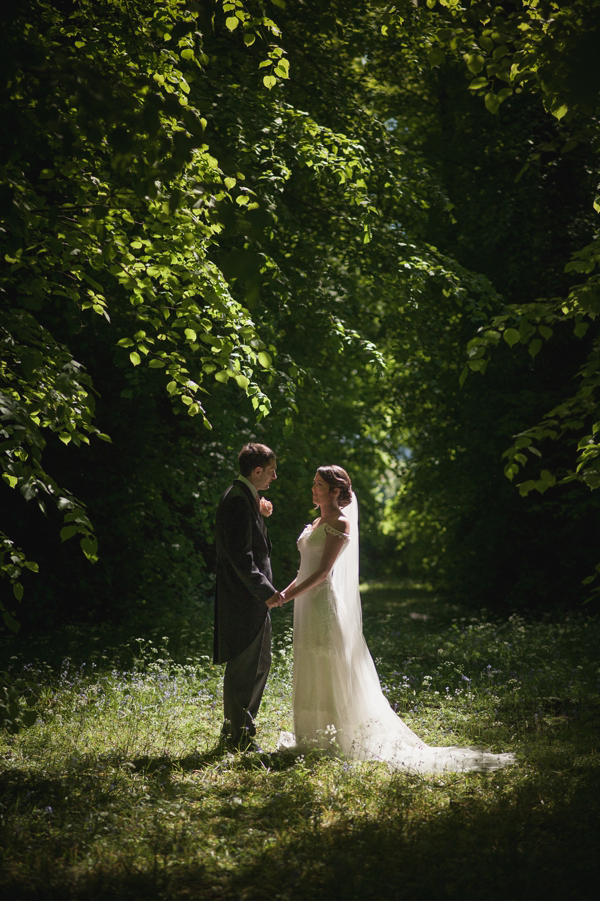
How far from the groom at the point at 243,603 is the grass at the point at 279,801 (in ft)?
1.07

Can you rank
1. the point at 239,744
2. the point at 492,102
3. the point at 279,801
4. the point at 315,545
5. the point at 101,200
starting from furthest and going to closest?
the point at 315,545
the point at 239,744
the point at 101,200
the point at 279,801
the point at 492,102

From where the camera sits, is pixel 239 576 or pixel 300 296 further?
pixel 300 296

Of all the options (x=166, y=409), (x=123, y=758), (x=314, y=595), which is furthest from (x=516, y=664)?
(x=166, y=409)

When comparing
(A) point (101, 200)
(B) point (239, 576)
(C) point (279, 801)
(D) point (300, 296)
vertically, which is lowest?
(C) point (279, 801)

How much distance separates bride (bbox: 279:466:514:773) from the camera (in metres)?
5.13

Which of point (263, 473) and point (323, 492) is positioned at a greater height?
point (263, 473)

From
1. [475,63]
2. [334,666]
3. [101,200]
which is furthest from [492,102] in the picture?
[334,666]

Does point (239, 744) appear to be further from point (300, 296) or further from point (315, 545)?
point (300, 296)

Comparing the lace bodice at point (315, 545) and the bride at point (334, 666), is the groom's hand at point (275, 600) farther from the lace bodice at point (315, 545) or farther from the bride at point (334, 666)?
the lace bodice at point (315, 545)

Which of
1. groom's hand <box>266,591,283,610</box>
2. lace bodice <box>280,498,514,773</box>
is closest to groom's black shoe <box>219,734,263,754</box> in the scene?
lace bodice <box>280,498,514,773</box>

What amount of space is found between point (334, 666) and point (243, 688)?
67 centimetres

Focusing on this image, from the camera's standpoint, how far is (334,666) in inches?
206

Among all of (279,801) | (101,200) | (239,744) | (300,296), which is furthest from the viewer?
(300,296)

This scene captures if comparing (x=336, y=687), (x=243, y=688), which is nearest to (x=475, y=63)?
(x=336, y=687)
